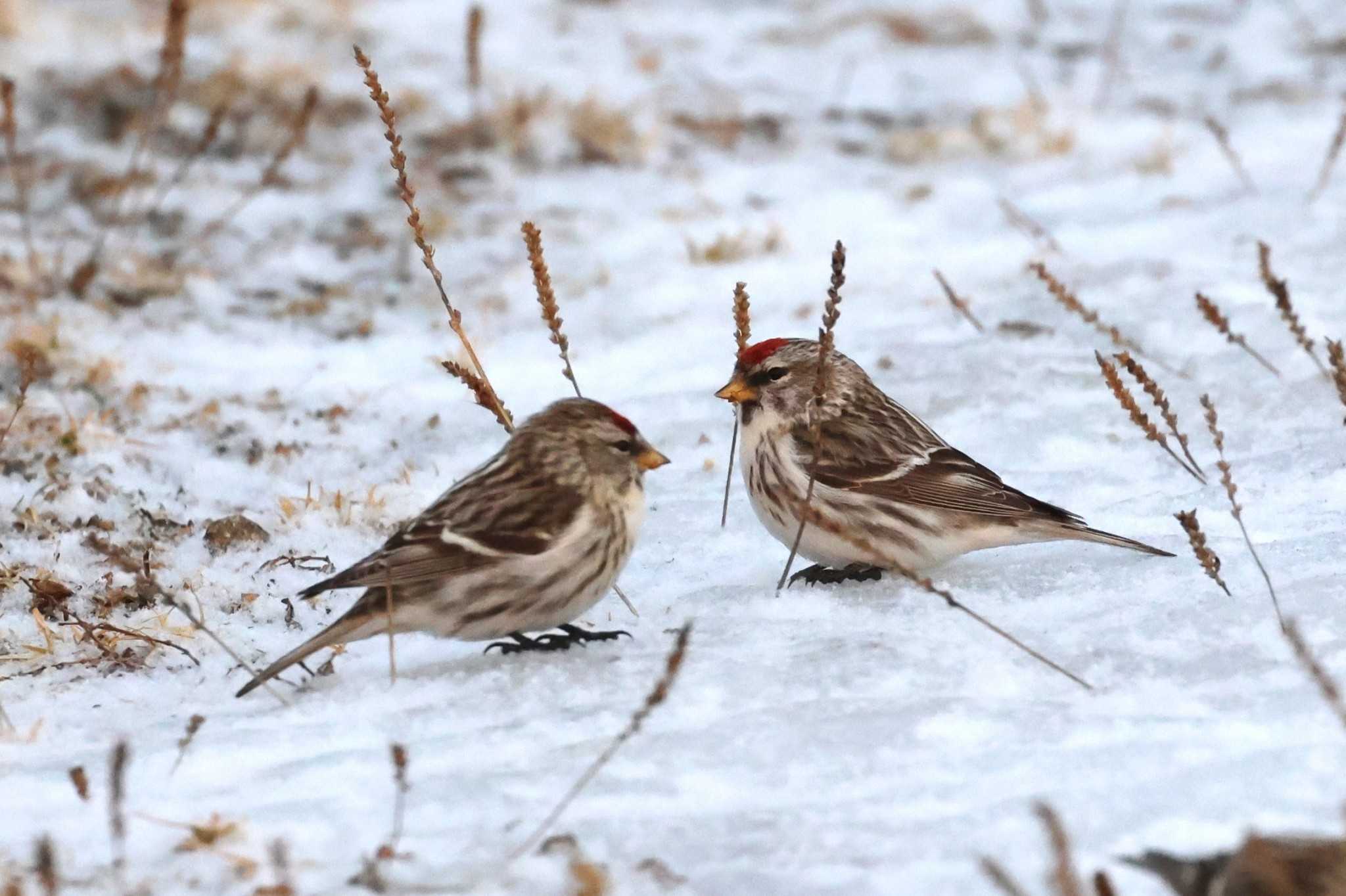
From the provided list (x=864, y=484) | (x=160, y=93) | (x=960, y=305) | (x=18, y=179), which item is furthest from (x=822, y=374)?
(x=160, y=93)

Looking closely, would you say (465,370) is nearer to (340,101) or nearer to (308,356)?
(308,356)

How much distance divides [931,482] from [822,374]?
0.72m

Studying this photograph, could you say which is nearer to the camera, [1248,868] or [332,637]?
[1248,868]

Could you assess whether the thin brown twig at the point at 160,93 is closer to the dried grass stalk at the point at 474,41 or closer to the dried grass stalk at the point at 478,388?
the dried grass stalk at the point at 474,41

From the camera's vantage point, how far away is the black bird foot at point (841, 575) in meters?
4.32

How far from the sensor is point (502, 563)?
12.0 ft

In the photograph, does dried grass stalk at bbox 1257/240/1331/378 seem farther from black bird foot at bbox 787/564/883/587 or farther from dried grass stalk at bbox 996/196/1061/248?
dried grass stalk at bbox 996/196/1061/248

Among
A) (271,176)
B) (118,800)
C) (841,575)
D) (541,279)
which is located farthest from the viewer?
(271,176)

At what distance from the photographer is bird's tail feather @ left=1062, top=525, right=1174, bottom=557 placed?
4145 millimetres

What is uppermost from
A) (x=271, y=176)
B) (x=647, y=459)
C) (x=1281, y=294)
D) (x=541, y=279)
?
(x=271, y=176)

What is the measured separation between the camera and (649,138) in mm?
8742

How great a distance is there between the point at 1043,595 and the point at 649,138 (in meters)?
5.21

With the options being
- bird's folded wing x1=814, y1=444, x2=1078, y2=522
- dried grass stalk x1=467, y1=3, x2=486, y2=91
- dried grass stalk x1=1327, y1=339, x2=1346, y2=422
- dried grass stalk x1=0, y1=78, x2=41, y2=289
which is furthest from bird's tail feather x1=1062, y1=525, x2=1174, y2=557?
dried grass stalk x1=467, y1=3, x2=486, y2=91

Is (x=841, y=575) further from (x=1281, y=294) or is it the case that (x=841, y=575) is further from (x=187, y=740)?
(x=187, y=740)
